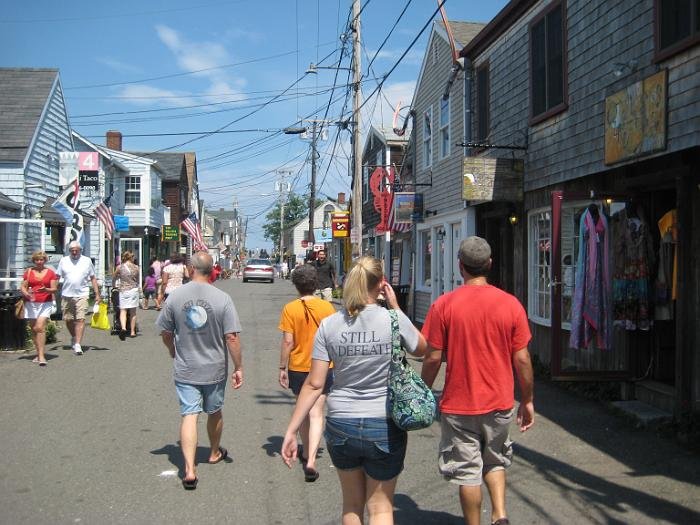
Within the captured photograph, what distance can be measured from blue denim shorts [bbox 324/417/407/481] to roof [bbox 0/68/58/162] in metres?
15.7

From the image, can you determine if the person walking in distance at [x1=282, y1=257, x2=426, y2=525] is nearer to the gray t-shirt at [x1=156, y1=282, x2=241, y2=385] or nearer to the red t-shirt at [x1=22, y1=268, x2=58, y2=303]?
the gray t-shirt at [x1=156, y1=282, x2=241, y2=385]

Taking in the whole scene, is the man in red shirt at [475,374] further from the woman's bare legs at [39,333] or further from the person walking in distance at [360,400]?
the woman's bare legs at [39,333]

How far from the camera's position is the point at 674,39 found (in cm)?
701

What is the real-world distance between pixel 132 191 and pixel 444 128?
24165 millimetres

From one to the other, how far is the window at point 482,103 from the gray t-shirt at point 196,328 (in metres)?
8.77

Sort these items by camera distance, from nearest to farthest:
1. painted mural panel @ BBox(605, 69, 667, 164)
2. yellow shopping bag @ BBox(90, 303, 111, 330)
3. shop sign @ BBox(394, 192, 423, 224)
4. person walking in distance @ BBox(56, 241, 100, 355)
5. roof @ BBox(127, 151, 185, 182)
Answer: painted mural panel @ BBox(605, 69, 667, 164) < person walking in distance @ BBox(56, 241, 100, 355) < yellow shopping bag @ BBox(90, 303, 111, 330) < shop sign @ BBox(394, 192, 423, 224) < roof @ BBox(127, 151, 185, 182)

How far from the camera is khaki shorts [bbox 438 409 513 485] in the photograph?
13.7ft

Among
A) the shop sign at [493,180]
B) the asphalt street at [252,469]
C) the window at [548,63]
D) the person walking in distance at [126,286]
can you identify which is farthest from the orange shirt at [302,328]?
the person walking in distance at [126,286]

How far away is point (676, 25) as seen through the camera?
6.99 meters

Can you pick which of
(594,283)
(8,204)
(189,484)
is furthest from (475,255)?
(8,204)

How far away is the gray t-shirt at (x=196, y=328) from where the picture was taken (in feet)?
18.0

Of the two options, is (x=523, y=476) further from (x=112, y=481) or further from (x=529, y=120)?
(x=529, y=120)

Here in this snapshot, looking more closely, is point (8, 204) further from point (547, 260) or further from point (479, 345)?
point (479, 345)

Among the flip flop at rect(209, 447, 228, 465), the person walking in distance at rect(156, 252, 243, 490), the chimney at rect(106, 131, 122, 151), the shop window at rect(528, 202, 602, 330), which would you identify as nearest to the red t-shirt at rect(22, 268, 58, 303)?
the flip flop at rect(209, 447, 228, 465)
